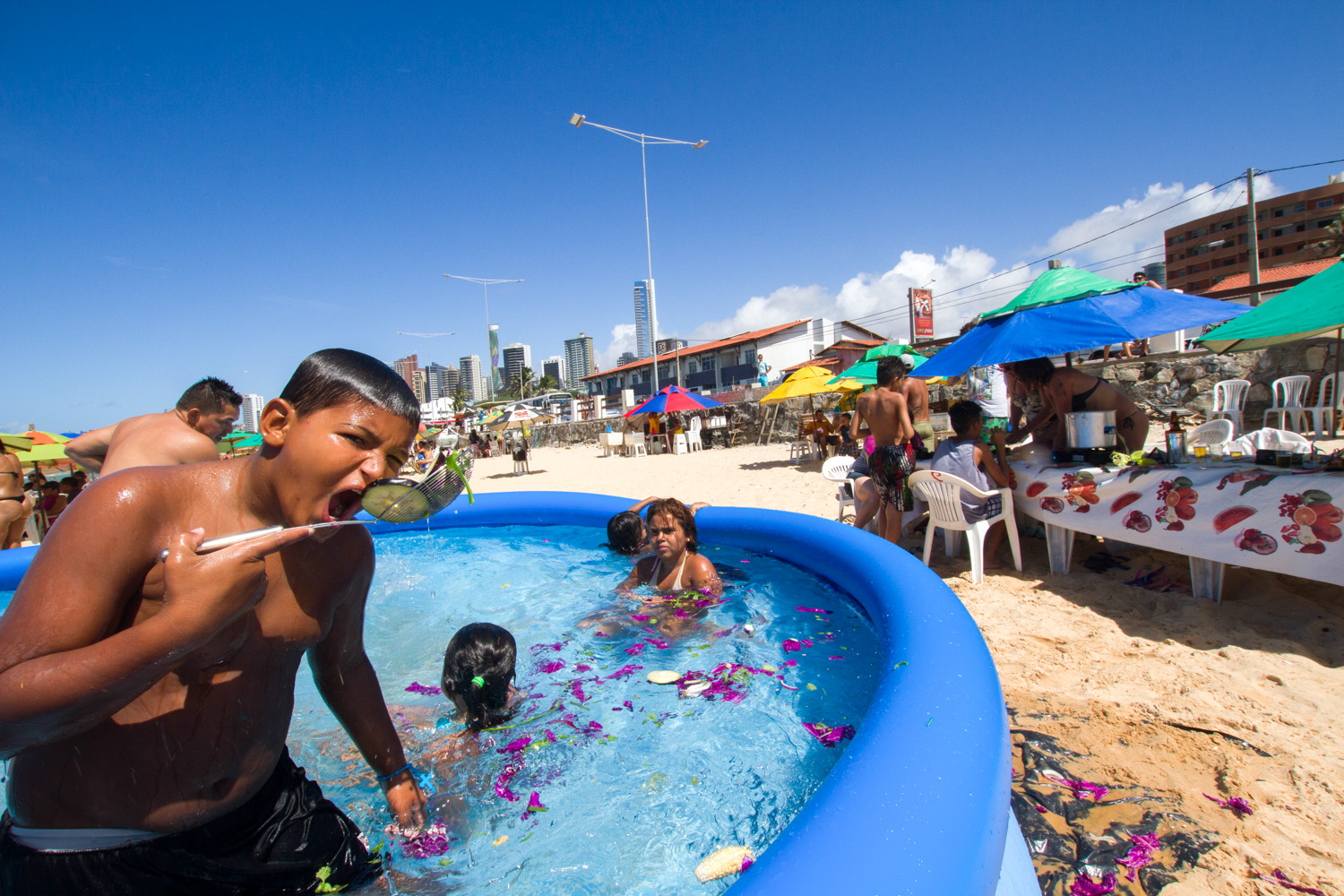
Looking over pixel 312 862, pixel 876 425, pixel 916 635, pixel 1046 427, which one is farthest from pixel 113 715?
pixel 1046 427

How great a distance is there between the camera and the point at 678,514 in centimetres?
461

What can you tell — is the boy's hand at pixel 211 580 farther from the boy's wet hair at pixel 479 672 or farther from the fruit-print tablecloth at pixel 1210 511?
the fruit-print tablecloth at pixel 1210 511

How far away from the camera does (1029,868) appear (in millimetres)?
1877

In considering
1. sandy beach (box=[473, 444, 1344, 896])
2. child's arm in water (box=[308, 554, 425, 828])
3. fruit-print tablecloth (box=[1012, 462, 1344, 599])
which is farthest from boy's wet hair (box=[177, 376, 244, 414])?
fruit-print tablecloth (box=[1012, 462, 1344, 599])

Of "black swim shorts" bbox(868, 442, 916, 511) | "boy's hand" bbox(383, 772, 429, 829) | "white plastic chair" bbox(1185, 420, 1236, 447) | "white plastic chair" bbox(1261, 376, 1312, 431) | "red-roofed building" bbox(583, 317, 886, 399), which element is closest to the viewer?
"boy's hand" bbox(383, 772, 429, 829)

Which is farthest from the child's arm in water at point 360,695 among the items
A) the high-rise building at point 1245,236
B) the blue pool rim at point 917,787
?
the high-rise building at point 1245,236

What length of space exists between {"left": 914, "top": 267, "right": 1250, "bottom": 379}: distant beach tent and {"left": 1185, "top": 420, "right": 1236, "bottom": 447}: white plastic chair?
7.94 feet

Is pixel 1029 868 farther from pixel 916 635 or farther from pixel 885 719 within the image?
pixel 916 635

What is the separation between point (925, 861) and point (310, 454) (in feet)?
5.28

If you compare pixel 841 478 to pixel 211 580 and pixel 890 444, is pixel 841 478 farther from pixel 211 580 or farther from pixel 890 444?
pixel 211 580

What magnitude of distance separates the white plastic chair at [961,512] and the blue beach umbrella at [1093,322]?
0.95 m

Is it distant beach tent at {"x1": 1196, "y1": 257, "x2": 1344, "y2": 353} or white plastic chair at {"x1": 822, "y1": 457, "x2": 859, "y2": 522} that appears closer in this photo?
distant beach tent at {"x1": 1196, "y1": 257, "x2": 1344, "y2": 353}

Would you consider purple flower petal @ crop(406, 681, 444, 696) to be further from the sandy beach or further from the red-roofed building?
the red-roofed building

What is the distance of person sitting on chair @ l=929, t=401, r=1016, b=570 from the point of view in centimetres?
482
